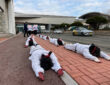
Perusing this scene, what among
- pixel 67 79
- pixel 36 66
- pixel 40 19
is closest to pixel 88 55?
pixel 67 79

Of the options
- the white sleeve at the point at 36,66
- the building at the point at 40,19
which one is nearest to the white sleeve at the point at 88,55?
the white sleeve at the point at 36,66

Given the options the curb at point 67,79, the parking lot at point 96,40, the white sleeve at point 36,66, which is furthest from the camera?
the parking lot at point 96,40

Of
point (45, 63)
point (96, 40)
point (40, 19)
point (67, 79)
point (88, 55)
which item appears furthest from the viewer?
point (40, 19)

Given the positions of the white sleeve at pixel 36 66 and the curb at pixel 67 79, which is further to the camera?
the white sleeve at pixel 36 66

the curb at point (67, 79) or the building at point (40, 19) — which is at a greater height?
the building at point (40, 19)

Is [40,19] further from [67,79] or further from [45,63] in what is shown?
[67,79]

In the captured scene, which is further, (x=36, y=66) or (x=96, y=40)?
(x=96, y=40)

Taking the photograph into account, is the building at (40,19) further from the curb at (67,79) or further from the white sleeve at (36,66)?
the curb at (67,79)

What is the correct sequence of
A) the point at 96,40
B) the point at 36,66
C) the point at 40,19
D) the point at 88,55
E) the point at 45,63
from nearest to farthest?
the point at 36,66
the point at 45,63
the point at 88,55
the point at 96,40
the point at 40,19

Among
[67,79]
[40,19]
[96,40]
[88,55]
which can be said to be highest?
[40,19]

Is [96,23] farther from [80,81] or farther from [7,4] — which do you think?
[80,81]

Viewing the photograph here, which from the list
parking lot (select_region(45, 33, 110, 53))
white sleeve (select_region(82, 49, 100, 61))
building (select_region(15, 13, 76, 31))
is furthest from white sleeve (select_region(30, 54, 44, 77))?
building (select_region(15, 13, 76, 31))

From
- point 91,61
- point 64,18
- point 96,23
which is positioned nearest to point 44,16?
point 64,18

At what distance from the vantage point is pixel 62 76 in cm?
241
